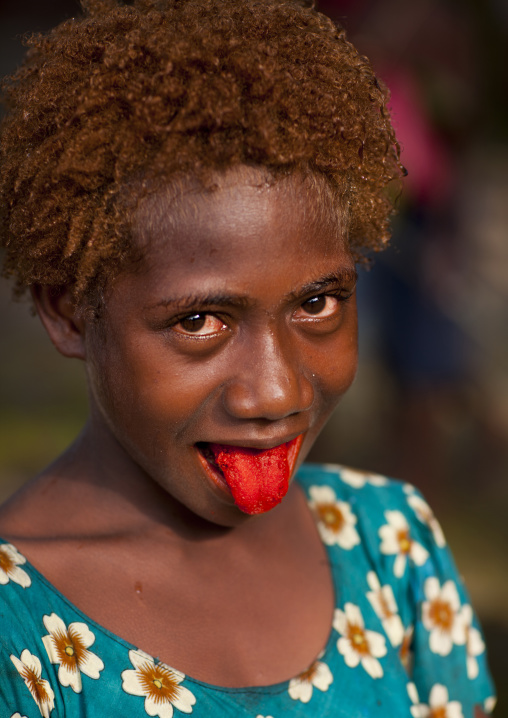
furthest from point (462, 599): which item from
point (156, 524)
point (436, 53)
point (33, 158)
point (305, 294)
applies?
point (436, 53)

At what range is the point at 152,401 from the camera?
1183mm

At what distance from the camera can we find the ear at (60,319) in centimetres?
130

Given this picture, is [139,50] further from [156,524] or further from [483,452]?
[483,452]

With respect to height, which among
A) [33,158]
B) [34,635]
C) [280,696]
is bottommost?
[280,696]

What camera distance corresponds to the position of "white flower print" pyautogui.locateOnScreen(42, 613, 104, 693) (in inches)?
46.4

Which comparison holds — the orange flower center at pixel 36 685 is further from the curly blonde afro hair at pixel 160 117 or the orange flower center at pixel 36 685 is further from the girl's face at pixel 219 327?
the curly blonde afro hair at pixel 160 117

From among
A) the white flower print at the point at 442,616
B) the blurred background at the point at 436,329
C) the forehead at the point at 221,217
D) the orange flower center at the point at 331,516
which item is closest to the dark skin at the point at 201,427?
the forehead at the point at 221,217

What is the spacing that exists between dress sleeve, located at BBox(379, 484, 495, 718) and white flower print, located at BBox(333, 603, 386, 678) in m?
0.14

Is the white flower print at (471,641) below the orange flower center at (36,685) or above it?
below

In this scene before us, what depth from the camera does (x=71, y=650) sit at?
3.94 ft

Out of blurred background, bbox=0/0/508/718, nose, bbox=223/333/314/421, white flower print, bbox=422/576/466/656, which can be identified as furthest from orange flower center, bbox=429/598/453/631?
blurred background, bbox=0/0/508/718

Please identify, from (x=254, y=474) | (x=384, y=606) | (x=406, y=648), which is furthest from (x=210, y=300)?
(x=406, y=648)

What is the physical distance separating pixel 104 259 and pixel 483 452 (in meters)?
3.84

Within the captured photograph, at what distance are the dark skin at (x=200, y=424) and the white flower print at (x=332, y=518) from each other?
0.34 feet
